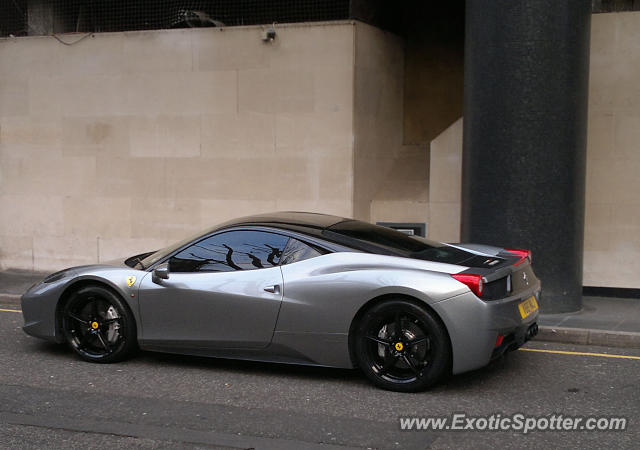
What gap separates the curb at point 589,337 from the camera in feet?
25.2

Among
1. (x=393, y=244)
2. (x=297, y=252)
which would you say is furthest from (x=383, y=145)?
(x=297, y=252)

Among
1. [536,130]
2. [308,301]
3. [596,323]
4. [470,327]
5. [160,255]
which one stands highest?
[536,130]

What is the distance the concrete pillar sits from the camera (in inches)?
338

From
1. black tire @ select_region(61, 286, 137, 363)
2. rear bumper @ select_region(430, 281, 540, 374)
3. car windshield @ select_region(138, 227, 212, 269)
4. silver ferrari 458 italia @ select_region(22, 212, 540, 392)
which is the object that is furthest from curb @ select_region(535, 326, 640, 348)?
black tire @ select_region(61, 286, 137, 363)

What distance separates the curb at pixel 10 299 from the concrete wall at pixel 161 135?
7.12 ft

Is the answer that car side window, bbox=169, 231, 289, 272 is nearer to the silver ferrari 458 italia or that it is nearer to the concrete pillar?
the silver ferrari 458 italia

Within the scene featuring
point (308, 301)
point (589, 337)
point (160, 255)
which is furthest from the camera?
point (589, 337)

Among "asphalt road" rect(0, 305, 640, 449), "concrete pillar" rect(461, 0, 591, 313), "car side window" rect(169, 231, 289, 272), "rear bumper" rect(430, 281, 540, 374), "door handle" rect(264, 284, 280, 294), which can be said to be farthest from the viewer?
"concrete pillar" rect(461, 0, 591, 313)

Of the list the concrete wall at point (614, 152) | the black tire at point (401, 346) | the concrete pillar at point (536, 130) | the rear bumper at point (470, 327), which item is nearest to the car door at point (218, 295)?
the black tire at point (401, 346)

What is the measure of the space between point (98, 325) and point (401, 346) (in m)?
2.84

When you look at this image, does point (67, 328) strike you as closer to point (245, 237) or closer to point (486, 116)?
point (245, 237)

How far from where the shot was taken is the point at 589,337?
782 centimetres

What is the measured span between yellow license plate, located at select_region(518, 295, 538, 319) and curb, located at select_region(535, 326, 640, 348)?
1.47 metres

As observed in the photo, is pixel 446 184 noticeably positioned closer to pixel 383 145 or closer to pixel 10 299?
pixel 383 145
